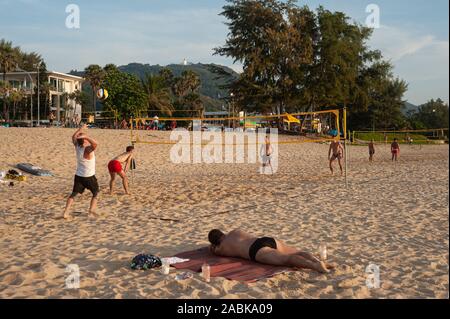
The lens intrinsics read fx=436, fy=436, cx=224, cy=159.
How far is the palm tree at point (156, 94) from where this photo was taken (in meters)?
44.6

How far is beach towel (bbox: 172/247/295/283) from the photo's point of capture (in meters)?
3.77

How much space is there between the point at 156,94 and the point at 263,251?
42843 millimetres

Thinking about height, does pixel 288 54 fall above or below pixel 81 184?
above

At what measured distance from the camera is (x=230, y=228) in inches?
233

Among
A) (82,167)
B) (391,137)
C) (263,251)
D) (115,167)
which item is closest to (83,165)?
(82,167)

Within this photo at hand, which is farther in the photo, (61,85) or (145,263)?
(61,85)

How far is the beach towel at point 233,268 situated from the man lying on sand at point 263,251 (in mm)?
57

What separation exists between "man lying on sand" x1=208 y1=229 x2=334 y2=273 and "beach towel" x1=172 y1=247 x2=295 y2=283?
57mm

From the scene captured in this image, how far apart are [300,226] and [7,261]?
11.7 feet

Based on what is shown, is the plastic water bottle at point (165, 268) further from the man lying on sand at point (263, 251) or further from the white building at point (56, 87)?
the white building at point (56, 87)

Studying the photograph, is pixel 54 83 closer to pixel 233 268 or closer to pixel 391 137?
pixel 391 137

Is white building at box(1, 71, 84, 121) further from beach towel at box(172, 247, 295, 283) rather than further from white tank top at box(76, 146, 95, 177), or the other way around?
beach towel at box(172, 247, 295, 283)
